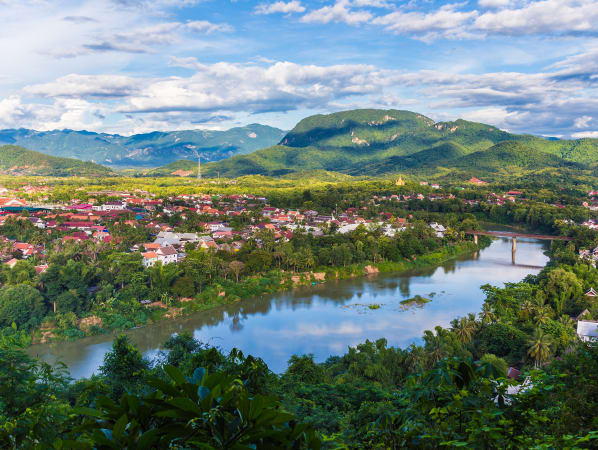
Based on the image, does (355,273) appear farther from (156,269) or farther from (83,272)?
(83,272)

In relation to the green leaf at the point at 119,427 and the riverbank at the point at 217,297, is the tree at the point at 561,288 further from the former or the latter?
the green leaf at the point at 119,427

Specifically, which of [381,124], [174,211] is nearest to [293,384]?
[174,211]

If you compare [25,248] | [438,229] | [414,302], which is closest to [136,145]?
[438,229]

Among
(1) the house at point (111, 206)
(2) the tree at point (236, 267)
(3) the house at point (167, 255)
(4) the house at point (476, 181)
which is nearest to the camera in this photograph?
(2) the tree at point (236, 267)

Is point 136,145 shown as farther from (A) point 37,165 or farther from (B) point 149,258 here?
(B) point 149,258

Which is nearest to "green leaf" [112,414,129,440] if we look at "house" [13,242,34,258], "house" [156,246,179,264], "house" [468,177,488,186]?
"house" [156,246,179,264]

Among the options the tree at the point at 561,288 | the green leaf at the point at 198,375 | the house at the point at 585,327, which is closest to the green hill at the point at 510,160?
the tree at the point at 561,288
